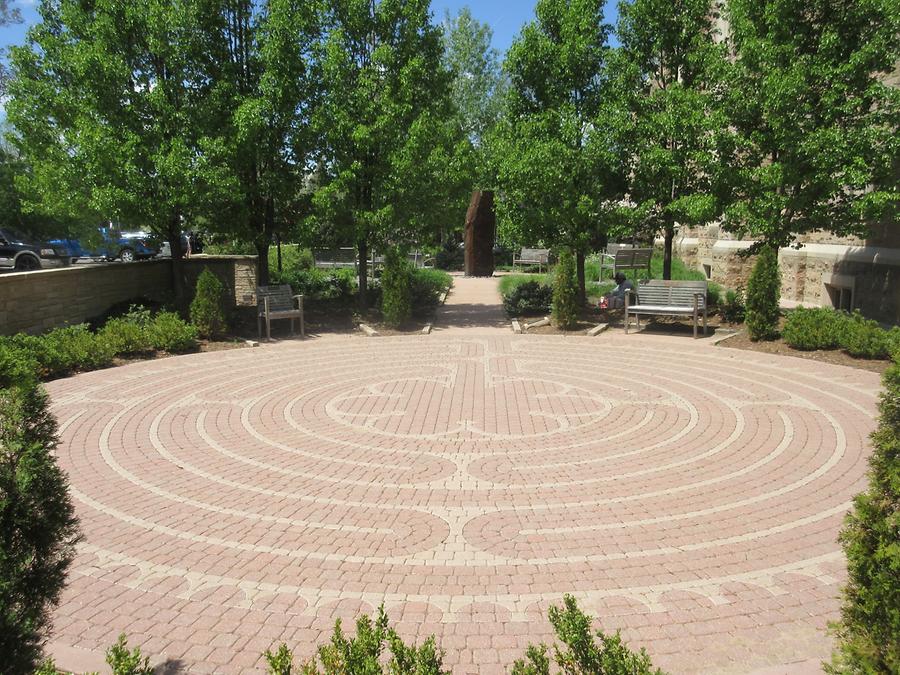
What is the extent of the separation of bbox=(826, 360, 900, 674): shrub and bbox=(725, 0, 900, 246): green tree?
10.9m

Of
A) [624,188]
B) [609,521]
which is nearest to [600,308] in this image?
[624,188]

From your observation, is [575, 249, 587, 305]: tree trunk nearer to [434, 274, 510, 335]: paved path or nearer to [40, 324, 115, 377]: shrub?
[434, 274, 510, 335]: paved path

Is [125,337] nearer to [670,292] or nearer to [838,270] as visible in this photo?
[670,292]

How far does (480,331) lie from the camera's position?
Answer: 1616 centimetres

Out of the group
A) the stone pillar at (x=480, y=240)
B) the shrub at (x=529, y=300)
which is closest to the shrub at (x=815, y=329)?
the shrub at (x=529, y=300)

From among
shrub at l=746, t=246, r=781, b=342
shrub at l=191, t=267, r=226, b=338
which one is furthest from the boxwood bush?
shrub at l=191, t=267, r=226, b=338

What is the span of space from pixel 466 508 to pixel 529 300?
12579 millimetres

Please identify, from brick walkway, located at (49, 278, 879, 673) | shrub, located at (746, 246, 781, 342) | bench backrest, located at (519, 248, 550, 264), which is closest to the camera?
brick walkway, located at (49, 278, 879, 673)

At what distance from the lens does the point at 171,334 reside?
43.8ft

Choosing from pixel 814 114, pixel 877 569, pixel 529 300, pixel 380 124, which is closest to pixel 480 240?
pixel 529 300

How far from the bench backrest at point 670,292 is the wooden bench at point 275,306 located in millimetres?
7767

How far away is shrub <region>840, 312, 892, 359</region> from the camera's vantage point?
11391mm

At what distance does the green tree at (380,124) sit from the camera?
51.8 feet

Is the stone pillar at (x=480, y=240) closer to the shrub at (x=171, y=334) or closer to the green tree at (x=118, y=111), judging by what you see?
the green tree at (x=118, y=111)
